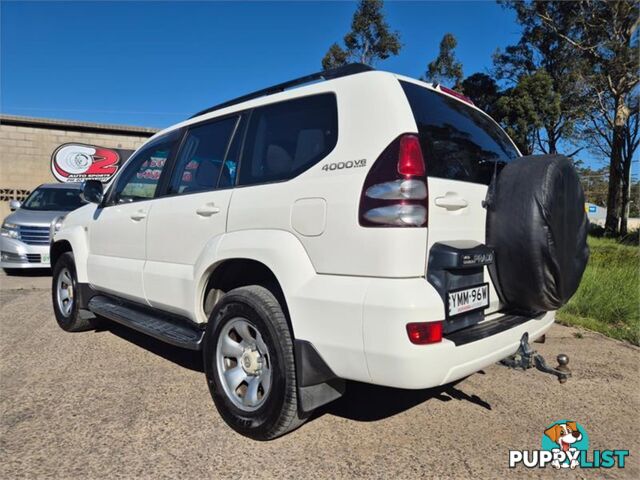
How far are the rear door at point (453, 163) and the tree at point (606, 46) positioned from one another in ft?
68.6

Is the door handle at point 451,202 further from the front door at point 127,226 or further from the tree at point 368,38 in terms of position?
the tree at point 368,38

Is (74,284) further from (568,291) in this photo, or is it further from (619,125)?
(619,125)

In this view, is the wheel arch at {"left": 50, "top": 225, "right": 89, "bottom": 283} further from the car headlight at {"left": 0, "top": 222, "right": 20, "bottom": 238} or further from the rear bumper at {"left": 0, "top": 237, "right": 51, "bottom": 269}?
the car headlight at {"left": 0, "top": 222, "right": 20, "bottom": 238}

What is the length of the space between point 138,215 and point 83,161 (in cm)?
1675

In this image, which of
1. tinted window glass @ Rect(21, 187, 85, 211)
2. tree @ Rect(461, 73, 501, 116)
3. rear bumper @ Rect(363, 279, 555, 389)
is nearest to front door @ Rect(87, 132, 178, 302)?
rear bumper @ Rect(363, 279, 555, 389)

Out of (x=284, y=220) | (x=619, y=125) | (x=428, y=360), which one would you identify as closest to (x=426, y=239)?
(x=428, y=360)

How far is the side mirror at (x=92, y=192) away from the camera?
433 centimetres

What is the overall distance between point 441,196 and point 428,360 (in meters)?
0.80

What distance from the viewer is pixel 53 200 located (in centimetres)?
940

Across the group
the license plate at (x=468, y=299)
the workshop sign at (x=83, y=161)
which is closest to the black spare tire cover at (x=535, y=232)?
the license plate at (x=468, y=299)

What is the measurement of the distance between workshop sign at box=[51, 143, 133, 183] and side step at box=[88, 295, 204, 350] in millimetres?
15352

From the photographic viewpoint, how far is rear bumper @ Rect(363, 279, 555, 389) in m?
2.01

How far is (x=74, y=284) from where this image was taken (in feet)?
15.0

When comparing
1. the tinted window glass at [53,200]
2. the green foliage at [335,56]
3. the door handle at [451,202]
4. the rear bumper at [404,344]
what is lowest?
the rear bumper at [404,344]
